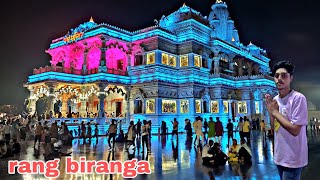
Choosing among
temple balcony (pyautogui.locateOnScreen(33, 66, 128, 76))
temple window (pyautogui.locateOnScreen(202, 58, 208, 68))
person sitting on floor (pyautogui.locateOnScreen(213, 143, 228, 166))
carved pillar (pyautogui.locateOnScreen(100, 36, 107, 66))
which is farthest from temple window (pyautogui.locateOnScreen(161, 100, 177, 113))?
person sitting on floor (pyautogui.locateOnScreen(213, 143, 228, 166))

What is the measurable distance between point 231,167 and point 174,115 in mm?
22503

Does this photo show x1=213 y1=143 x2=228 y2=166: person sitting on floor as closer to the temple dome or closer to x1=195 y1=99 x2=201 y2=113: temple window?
x1=195 y1=99 x2=201 y2=113: temple window

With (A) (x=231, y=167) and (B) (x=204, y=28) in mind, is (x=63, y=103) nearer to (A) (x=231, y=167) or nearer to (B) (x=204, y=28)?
(B) (x=204, y=28)

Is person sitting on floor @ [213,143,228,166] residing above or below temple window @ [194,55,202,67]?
below

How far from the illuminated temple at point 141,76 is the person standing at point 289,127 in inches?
1018

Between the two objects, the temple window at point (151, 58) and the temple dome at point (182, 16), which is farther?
the temple dome at point (182, 16)

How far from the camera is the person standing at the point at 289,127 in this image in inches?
134

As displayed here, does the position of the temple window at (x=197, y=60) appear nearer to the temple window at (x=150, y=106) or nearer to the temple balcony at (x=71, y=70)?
the temple window at (x=150, y=106)

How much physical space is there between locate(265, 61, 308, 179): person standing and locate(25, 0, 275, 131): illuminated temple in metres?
25.9

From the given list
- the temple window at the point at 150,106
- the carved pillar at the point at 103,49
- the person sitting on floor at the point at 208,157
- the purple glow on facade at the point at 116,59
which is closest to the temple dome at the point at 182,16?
the purple glow on facade at the point at 116,59

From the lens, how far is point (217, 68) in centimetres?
3825

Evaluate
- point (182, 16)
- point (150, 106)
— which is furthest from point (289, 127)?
point (182, 16)

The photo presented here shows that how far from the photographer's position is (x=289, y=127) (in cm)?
336

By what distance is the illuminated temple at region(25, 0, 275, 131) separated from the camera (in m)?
30.7
